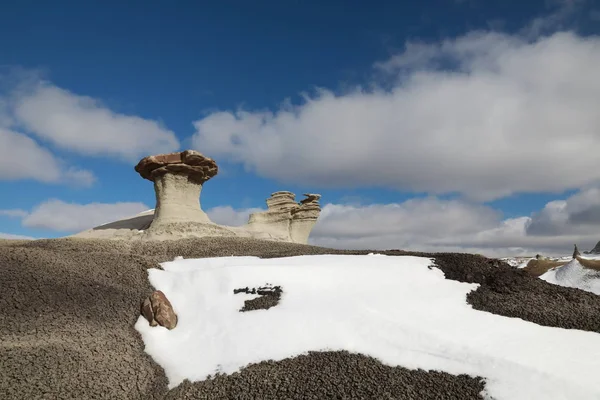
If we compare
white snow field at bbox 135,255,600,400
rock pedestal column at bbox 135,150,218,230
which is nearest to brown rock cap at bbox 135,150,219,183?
rock pedestal column at bbox 135,150,218,230

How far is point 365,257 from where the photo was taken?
12.5 meters

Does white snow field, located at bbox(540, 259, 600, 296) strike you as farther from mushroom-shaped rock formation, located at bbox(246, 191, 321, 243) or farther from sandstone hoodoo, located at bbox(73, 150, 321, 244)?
mushroom-shaped rock formation, located at bbox(246, 191, 321, 243)

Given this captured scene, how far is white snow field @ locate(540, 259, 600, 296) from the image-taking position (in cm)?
2131

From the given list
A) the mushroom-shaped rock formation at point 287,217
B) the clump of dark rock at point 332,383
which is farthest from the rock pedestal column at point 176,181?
the clump of dark rock at point 332,383

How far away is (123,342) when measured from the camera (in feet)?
25.7

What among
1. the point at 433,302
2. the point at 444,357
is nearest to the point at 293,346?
the point at 444,357

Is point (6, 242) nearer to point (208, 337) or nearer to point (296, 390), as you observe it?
point (208, 337)

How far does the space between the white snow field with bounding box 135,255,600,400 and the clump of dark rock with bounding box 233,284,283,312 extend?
0.58 feet

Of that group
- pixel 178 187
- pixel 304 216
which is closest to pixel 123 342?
pixel 178 187

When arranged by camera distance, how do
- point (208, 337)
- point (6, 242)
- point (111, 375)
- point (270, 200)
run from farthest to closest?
point (270, 200) < point (6, 242) < point (208, 337) < point (111, 375)

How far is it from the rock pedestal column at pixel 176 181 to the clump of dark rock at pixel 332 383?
20843 millimetres

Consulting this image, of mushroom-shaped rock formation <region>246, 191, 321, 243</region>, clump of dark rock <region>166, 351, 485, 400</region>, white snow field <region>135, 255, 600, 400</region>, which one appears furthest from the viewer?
mushroom-shaped rock formation <region>246, 191, 321, 243</region>

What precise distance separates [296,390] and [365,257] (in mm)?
6692

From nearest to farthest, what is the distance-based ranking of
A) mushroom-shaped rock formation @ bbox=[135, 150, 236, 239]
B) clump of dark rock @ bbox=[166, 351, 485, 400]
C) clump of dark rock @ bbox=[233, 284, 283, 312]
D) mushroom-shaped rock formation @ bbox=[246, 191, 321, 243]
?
clump of dark rock @ bbox=[166, 351, 485, 400] < clump of dark rock @ bbox=[233, 284, 283, 312] < mushroom-shaped rock formation @ bbox=[135, 150, 236, 239] < mushroom-shaped rock formation @ bbox=[246, 191, 321, 243]
